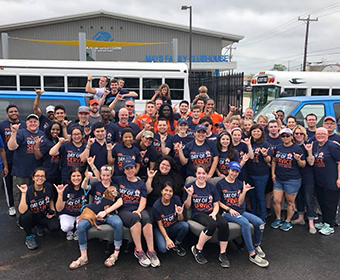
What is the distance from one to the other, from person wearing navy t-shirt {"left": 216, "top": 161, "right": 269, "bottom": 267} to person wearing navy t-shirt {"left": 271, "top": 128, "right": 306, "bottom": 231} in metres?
0.92

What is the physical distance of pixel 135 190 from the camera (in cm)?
424

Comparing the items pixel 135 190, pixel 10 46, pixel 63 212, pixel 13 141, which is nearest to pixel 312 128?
pixel 135 190

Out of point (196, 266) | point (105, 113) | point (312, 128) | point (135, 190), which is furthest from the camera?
point (312, 128)

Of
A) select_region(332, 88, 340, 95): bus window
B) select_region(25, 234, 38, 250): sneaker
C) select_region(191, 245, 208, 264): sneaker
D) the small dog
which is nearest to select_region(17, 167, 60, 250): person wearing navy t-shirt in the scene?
select_region(25, 234, 38, 250): sneaker

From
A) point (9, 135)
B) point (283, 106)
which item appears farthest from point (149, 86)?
point (9, 135)

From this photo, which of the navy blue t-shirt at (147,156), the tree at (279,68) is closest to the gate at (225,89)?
the navy blue t-shirt at (147,156)

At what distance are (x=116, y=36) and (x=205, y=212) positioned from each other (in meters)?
29.1

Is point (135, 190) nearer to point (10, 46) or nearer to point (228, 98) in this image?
point (228, 98)

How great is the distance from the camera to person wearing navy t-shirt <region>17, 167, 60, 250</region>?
168 inches

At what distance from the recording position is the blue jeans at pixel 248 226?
13.3ft

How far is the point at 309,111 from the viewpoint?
7.69m

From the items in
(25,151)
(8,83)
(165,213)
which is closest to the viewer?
(165,213)

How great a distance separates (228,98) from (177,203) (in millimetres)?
10849

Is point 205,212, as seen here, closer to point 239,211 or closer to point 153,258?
point 239,211
